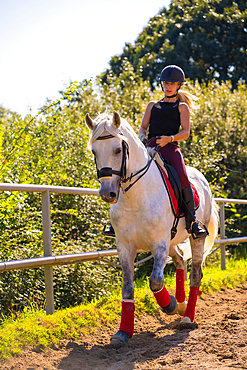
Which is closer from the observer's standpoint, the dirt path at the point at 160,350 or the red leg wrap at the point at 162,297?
the dirt path at the point at 160,350

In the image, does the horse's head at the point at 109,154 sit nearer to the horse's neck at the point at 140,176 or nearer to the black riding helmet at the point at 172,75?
the horse's neck at the point at 140,176

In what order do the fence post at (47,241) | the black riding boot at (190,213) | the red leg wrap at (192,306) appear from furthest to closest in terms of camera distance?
1. the red leg wrap at (192,306)
2. the black riding boot at (190,213)
3. the fence post at (47,241)

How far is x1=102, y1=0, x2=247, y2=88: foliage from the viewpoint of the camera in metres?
23.4

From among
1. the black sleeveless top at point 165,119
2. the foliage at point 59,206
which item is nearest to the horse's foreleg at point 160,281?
the black sleeveless top at point 165,119

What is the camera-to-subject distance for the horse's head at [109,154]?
9.93 feet

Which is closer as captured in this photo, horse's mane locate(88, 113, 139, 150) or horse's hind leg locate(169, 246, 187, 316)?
horse's mane locate(88, 113, 139, 150)

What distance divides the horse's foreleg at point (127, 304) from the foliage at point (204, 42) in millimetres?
20887

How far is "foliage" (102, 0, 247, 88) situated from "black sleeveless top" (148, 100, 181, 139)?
64.7 ft

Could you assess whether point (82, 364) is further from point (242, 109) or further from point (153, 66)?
point (153, 66)

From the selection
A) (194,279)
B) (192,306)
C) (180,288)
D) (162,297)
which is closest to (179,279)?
(180,288)

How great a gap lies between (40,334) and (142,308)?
1.61 m

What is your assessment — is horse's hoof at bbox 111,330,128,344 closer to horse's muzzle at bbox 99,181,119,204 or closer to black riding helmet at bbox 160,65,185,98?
horse's muzzle at bbox 99,181,119,204

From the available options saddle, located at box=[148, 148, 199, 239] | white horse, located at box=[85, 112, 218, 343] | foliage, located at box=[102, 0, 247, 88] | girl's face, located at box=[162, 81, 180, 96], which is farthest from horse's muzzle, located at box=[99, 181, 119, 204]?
foliage, located at box=[102, 0, 247, 88]

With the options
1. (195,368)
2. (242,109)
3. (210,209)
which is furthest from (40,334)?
(242,109)
